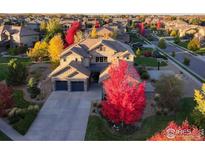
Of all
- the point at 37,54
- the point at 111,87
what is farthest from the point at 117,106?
the point at 37,54

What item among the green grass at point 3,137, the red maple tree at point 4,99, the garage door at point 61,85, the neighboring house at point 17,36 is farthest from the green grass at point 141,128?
the neighboring house at point 17,36

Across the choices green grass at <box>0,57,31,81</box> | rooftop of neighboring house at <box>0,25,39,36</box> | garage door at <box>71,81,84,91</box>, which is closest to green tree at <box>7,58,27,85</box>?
green grass at <box>0,57,31,81</box>

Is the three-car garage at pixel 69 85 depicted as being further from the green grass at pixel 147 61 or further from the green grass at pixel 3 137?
the green grass at pixel 147 61

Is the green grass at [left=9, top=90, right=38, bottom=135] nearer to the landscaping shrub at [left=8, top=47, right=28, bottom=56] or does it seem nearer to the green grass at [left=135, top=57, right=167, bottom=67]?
the green grass at [left=135, top=57, right=167, bottom=67]

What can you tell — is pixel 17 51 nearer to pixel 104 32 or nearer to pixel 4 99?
pixel 104 32

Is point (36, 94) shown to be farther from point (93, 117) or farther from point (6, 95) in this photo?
point (93, 117)

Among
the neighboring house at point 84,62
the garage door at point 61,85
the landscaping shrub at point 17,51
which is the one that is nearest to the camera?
the neighboring house at point 84,62

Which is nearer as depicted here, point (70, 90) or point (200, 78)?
point (70, 90)
